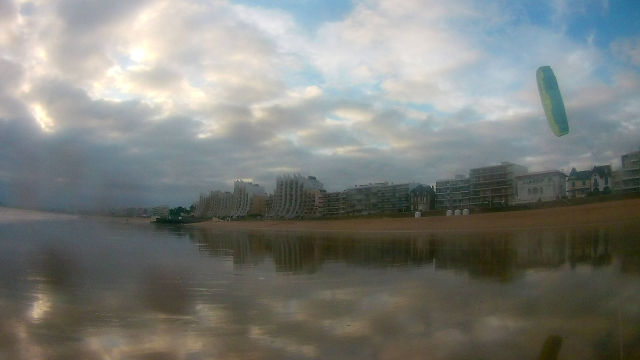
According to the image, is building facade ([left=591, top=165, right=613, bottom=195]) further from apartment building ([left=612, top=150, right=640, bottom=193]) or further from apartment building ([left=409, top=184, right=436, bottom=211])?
apartment building ([left=409, top=184, right=436, bottom=211])

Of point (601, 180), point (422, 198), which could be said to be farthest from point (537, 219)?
point (422, 198)

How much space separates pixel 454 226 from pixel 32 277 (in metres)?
27.3

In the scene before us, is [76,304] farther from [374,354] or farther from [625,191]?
[625,191]

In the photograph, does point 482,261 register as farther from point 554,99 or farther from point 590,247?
point 554,99

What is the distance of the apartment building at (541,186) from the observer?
32.2m

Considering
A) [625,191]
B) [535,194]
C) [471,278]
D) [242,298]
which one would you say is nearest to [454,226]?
[535,194]

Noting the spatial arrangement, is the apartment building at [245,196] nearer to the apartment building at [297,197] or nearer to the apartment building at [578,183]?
the apartment building at [297,197]

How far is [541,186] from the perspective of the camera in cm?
3397

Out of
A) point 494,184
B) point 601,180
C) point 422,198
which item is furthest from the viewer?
point 422,198

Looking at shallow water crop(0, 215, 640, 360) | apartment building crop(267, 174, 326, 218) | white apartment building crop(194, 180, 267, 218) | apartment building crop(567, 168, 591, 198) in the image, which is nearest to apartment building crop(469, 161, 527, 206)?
apartment building crop(567, 168, 591, 198)

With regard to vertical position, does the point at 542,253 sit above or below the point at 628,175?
below

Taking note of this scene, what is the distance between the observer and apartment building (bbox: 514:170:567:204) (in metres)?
32.2

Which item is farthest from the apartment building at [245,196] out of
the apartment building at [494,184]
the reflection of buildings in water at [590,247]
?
the reflection of buildings in water at [590,247]

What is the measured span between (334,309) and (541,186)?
31999 mm
